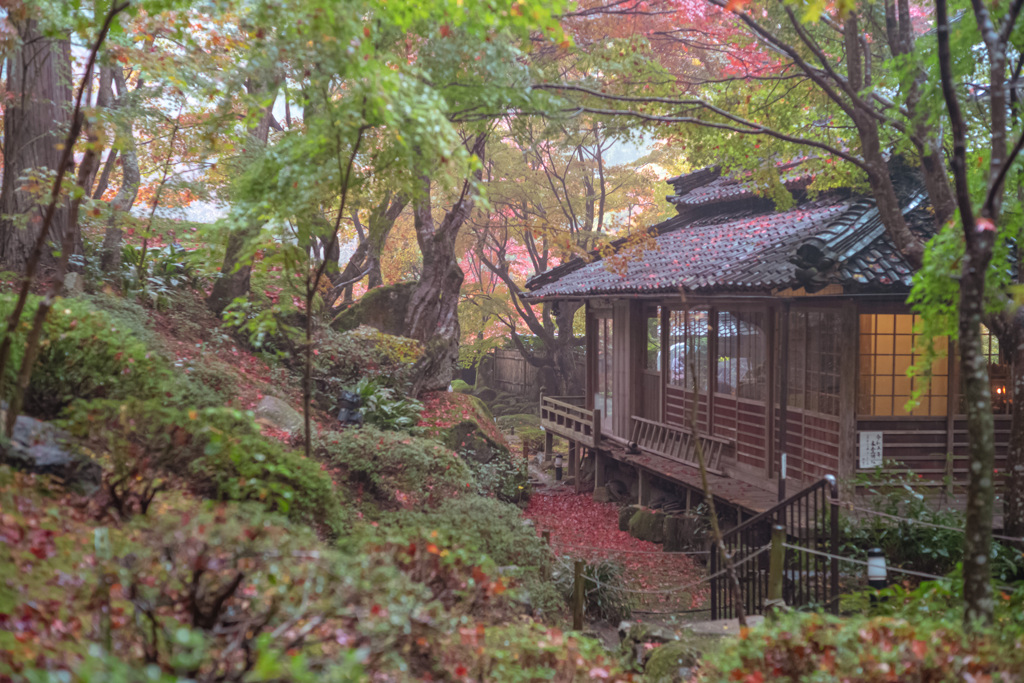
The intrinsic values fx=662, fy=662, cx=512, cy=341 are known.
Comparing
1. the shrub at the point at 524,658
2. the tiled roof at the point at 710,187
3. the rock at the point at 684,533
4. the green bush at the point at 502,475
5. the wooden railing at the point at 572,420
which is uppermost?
the tiled roof at the point at 710,187

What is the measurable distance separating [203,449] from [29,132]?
6.81 m

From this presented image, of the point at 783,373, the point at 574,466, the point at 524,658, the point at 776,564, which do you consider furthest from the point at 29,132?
the point at 574,466

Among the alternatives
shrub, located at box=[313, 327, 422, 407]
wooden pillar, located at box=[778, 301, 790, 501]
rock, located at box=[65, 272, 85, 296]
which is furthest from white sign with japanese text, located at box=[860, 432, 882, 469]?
rock, located at box=[65, 272, 85, 296]

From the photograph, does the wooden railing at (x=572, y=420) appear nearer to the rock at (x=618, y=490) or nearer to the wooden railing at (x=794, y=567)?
the rock at (x=618, y=490)

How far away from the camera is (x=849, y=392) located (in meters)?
9.20

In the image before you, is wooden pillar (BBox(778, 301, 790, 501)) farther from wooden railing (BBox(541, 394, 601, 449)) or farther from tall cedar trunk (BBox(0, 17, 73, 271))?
tall cedar trunk (BBox(0, 17, 73, 271))

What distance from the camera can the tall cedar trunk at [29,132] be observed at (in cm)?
848

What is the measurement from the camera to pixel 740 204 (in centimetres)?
1516

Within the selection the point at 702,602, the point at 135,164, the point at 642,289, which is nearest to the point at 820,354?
the point at 642,289

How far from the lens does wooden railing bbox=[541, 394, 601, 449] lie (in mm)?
15336

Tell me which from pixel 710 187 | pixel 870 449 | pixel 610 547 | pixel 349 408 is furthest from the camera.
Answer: pixel 710 187

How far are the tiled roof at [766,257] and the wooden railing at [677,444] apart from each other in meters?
2.82

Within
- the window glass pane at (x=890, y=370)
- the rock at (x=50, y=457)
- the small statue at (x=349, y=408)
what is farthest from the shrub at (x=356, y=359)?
the window glass pane at (x=890, y=370)

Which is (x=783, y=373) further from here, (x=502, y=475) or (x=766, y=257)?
(x=502, y=475)
